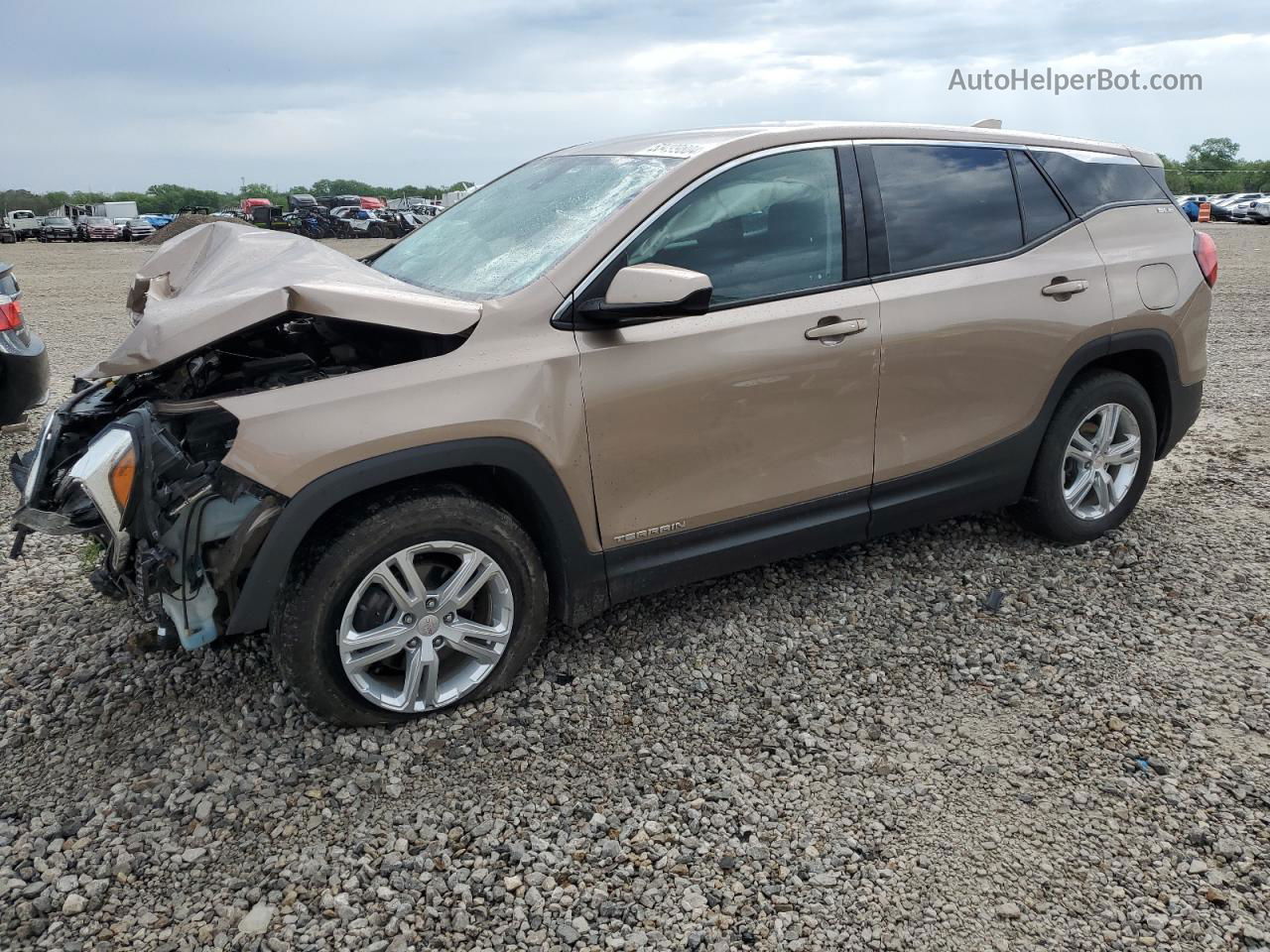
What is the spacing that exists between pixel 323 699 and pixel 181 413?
948mm

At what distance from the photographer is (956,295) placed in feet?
12.0

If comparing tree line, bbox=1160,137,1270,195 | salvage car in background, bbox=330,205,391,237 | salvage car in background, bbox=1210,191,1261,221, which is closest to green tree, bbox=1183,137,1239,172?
tree line, bbox=1160,137,1270,195

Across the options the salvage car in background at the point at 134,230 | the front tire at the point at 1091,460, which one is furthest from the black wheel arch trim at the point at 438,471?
the salvage car in background at the point at 134,230

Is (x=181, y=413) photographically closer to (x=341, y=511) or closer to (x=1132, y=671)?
(x=341, y=511)

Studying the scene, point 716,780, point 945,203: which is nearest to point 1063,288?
point 945,203

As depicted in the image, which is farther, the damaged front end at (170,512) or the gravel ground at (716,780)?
the damaged front end at (170,512)

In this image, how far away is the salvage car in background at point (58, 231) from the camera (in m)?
42.6

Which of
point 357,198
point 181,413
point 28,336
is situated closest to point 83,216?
point 357,198

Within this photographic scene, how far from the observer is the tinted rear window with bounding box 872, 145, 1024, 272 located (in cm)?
361

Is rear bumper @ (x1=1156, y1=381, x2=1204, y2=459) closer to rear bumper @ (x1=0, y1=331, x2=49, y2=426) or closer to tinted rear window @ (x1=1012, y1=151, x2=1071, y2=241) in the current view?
tinted rear window @ (x1=1012, y1=151, x2=1071, y2=241)

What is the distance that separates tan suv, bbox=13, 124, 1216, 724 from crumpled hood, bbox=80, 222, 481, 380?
0.03 ft

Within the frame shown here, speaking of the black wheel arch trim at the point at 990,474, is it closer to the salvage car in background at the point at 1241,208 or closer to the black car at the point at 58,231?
the salvage car in background at the point at 1241,208

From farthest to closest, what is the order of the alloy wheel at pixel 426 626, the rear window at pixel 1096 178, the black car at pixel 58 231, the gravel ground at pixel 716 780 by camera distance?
A: the black car at pixel 58 231, the rear window at pixel 1096 178, the alloy wheel at pixel 426 626, the gravel ground at pixel 716 780

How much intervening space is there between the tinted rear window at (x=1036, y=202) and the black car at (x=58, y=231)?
1882 inches
